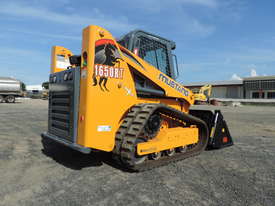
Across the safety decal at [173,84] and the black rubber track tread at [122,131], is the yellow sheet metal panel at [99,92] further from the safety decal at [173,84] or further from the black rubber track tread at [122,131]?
the safety decal at [173,84]

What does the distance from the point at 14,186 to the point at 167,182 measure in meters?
2.45

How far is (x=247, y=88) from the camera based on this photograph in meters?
52.5

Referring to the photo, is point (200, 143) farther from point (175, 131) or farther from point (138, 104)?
point (138, 104)

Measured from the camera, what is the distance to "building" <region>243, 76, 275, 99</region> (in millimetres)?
49531

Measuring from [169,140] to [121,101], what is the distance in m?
1.42

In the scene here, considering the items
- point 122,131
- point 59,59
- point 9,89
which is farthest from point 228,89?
point 122,131

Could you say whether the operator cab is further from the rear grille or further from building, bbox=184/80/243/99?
building, bbox=184/80/243/99

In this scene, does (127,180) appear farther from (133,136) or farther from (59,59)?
(59,59)

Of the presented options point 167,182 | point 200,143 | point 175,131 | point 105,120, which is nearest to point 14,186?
point 105,120

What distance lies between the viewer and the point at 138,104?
4.64 m

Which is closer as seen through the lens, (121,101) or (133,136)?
(133,136)

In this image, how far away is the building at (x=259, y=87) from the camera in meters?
49.5

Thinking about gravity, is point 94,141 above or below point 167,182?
above

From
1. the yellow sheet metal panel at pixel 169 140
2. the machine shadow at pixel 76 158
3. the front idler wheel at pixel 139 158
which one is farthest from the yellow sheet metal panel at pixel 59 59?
the yellow sheet metal panel at pixel 169 140
